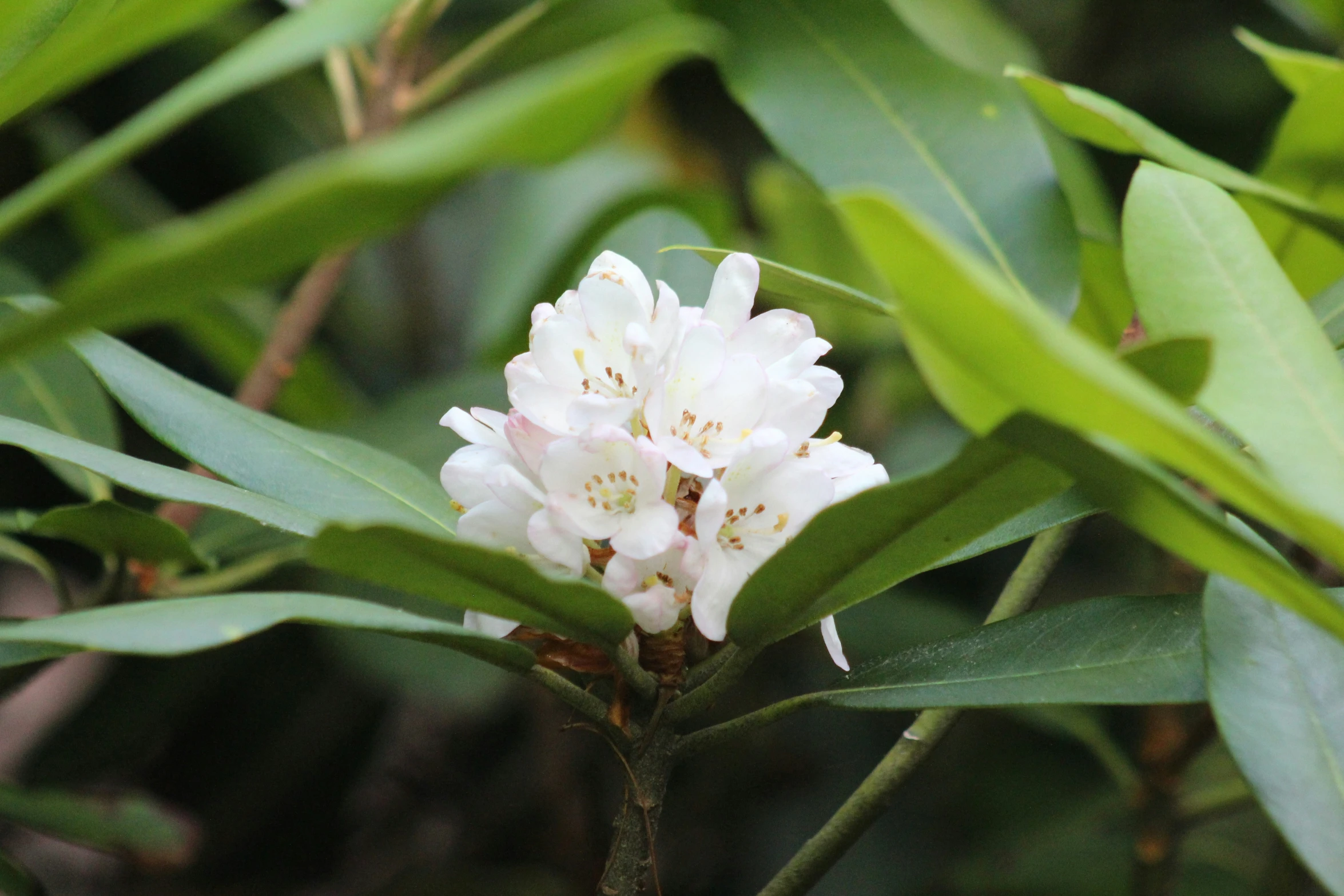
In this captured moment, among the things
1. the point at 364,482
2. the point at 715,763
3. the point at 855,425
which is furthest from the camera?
the point at 855,425

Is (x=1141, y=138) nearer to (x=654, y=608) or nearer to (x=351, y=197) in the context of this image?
(x=654, y=608)

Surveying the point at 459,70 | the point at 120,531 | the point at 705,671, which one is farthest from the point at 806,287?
the point at 459,70

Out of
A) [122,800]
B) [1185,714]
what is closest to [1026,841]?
[1185,714]

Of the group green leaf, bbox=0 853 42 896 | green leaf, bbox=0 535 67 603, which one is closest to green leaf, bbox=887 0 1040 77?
green leaf, bbox=0 535 67 603

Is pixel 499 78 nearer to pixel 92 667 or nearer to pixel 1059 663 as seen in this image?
pixel 92 667

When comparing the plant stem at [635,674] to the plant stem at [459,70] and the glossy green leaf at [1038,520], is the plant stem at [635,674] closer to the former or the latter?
the glossy green leaf at [1038,520]

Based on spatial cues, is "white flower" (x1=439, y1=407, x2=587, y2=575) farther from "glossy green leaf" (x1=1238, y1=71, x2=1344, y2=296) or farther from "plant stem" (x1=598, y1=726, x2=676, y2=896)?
"glossy green leaf" (x1=1238, y1=71, x2=1344, y2=296)
